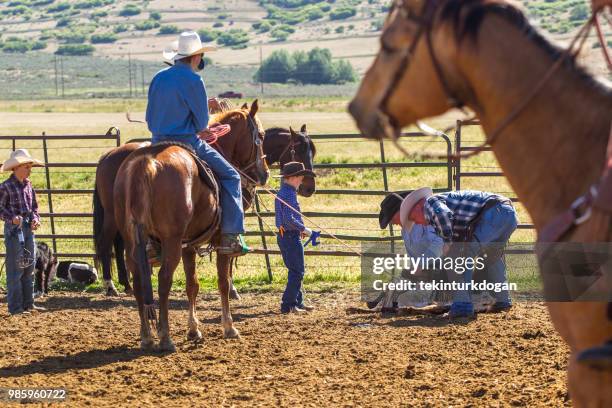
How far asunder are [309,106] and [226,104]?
5352 cm

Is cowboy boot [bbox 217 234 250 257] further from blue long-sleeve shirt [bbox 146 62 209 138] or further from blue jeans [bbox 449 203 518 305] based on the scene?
blue jeans [bbox 449 203 518 305]

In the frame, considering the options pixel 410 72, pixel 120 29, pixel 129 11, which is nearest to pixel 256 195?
pixel 410 72

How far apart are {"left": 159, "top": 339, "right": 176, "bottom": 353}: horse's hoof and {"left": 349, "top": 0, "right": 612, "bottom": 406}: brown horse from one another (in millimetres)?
4691

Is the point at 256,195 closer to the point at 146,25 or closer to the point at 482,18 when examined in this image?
the point at 482,18

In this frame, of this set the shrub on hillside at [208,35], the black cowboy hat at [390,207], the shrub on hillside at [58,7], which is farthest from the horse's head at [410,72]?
the shrub on hillside at [58,7]

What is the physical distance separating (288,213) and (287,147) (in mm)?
2119

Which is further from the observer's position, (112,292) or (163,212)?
(112,292)

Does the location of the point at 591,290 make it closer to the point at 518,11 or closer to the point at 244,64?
the point at 518,11

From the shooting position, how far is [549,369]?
6906mm

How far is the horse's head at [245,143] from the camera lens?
32.5 feet

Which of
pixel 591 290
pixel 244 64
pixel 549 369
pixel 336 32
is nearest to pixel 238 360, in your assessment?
pixel 549 369

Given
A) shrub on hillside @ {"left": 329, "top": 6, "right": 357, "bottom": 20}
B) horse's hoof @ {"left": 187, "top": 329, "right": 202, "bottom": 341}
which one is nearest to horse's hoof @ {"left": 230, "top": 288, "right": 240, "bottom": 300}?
horse's hoof @ {"left": 187, "top": 329, "right": 202, "bottom": 341}

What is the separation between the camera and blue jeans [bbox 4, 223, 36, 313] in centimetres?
1018

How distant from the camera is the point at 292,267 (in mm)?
10203
